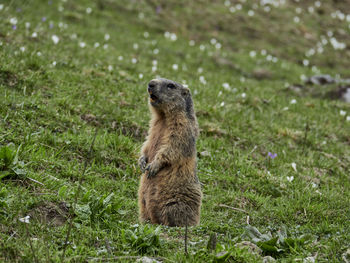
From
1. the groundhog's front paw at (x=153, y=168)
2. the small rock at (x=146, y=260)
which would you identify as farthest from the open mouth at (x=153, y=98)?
the small rock at (x=146, y=260)

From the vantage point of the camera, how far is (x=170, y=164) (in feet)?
19.7

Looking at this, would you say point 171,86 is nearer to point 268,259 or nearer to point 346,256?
point 268,259

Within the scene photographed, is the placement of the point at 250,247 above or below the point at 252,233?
above

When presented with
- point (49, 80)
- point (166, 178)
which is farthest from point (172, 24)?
point (166, 178)

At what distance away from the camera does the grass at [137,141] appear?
4734mm

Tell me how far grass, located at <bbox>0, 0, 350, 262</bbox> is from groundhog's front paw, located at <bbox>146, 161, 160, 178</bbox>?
670mm

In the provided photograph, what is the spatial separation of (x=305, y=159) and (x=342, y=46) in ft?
42.3

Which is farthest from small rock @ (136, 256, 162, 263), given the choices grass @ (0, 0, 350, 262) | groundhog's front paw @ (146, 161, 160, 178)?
groundhog's front paw @ (146, 161, 160, 178)

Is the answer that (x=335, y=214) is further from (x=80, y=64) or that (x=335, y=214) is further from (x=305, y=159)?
(x=80, y=64)

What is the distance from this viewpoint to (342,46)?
2005cm

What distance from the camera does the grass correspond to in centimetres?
473

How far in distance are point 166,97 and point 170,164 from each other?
1.04m

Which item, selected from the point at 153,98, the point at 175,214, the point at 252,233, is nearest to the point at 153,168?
the point at 175,214

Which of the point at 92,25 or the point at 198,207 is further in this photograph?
the point at 92,25
